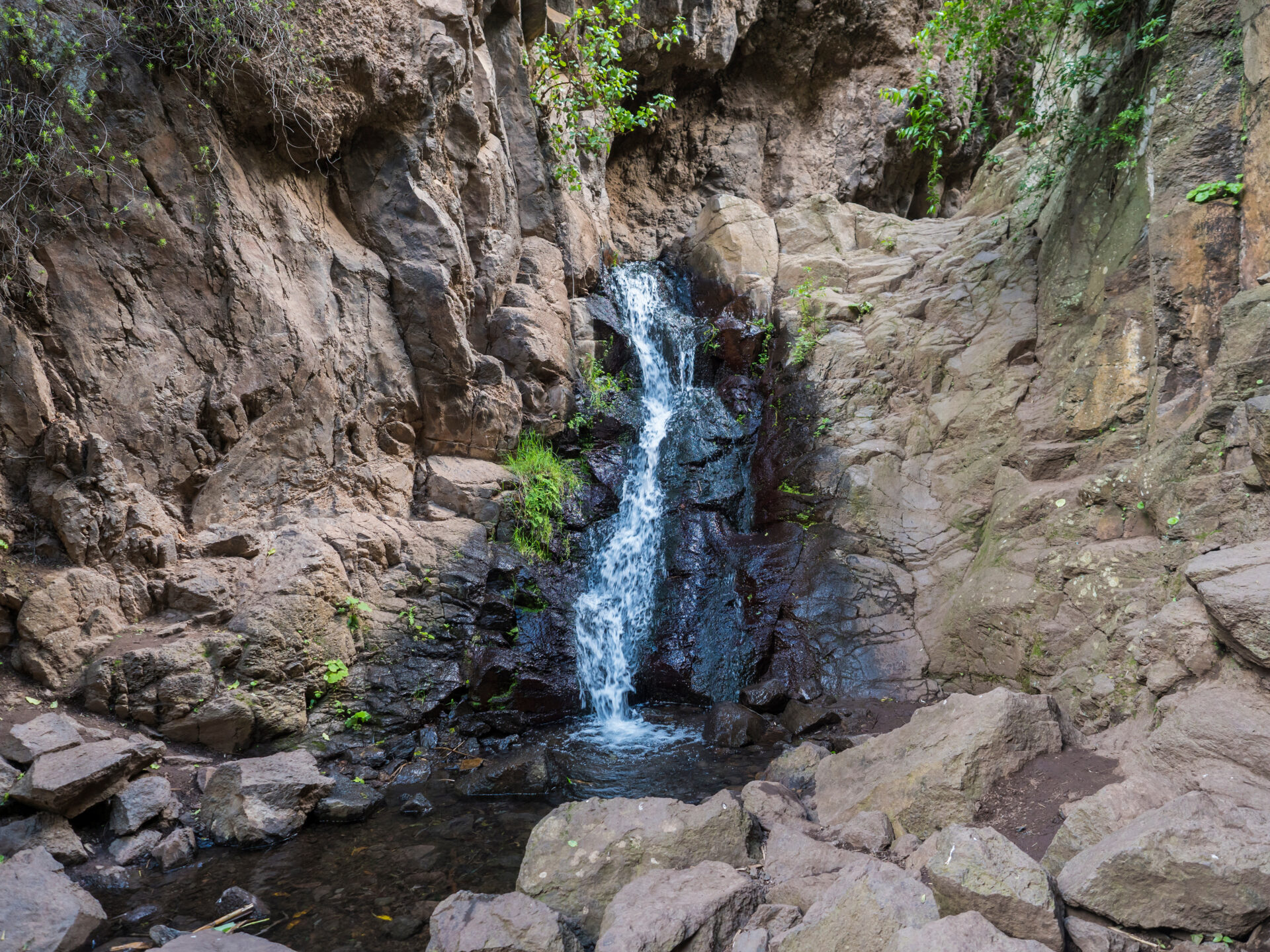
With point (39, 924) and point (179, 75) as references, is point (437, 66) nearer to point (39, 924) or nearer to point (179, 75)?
point (179, 75)

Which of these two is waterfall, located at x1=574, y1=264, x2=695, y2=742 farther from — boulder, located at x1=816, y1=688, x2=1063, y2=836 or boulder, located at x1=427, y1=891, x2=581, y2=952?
boulder, located at x1=427, y1=891, x2=581, y2=952

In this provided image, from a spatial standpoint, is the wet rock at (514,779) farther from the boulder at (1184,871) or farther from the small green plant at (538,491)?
the boulder at (1184,871)

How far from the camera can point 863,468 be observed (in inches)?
344

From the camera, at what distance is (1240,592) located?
359 cm

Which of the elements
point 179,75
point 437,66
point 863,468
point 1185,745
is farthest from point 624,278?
point 1185,745

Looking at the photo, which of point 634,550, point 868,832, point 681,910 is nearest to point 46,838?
point 681,910

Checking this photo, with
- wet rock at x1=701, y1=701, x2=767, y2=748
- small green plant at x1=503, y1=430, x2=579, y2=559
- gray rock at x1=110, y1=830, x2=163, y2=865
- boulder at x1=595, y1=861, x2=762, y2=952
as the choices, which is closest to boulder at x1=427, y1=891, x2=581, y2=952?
boulder at x1=595, y1=861, x2=762, y2=952

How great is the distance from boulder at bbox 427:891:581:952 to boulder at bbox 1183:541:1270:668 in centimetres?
379

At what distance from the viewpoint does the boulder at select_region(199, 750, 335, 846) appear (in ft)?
16.1

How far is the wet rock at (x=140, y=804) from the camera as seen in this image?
4.72 metres

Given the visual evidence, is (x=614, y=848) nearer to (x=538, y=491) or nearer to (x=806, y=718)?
(x=806, y=718)

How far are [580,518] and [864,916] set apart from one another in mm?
6822

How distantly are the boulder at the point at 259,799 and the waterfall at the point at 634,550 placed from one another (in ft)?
9.55

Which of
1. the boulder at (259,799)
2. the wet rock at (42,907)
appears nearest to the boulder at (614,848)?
the boulder at (259,799)
